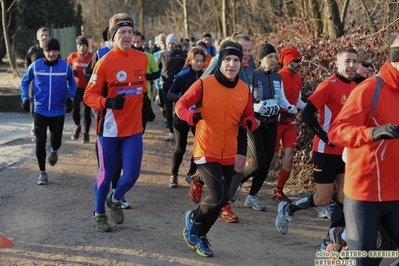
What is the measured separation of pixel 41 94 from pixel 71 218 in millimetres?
2280

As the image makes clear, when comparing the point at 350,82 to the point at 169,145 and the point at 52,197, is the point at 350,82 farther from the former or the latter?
the point at 169,145

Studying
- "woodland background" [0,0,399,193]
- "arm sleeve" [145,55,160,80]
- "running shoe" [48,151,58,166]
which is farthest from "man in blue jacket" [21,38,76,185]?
"woodland background" [0,0,399,193]

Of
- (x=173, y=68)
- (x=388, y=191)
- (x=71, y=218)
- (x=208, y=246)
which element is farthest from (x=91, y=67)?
(x=173, y=68)

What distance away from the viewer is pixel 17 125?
14648 mm

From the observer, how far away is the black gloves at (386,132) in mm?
4066

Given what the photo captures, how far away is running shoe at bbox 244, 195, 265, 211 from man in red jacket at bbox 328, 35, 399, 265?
370 cm

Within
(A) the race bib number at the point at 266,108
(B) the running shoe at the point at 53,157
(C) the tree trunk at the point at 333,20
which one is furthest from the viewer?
(C) the tree trunk at the point at 333,20

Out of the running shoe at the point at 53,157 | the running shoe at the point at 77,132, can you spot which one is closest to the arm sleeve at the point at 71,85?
the running shoe at the point at 53,157

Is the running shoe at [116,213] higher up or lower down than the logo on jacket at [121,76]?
lower down

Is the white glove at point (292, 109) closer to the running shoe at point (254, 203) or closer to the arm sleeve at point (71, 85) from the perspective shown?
the running shoe at point (254, 203)

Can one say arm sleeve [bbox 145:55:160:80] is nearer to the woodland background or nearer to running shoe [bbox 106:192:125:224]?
the woodland background

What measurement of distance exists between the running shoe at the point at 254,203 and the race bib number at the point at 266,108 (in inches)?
45.8

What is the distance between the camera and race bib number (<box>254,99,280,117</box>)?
25.8ft

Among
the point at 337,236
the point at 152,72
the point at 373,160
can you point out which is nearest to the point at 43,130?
the point at 152,72
